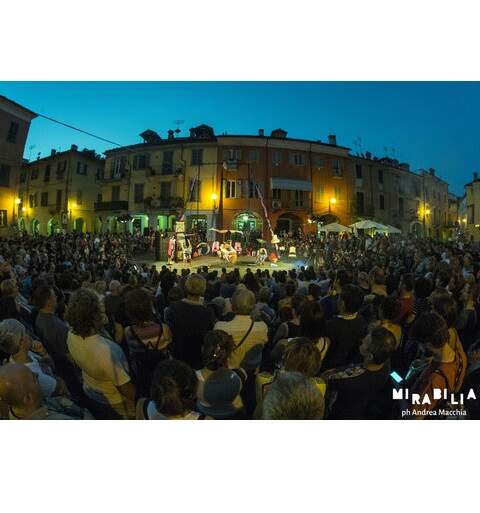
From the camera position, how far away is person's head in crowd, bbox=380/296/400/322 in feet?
11.6

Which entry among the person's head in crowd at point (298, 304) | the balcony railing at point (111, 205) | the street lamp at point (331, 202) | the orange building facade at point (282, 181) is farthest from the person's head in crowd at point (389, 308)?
the street lamp at point (331, 202)

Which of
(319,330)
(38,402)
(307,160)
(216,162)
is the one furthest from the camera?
(307,160)

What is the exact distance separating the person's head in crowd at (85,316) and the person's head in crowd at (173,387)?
3.06 feet

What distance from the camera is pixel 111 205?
8.64 metres

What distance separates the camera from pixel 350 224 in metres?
10.9

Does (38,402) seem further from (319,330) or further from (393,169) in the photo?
(393,169)

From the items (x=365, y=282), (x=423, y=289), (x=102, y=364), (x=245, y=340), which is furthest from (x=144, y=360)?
(x=365, y=282)

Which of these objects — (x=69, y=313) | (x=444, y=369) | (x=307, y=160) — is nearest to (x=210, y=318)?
(x=69, y=313)

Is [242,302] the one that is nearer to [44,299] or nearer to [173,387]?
[173,387]

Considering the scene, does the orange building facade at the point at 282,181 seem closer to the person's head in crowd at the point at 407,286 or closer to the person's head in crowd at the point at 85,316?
the person's head in crowd at the point at 407,286

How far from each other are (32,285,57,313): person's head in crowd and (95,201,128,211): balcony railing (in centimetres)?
555

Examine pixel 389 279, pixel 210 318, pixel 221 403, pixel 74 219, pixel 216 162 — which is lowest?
pixel 221 403

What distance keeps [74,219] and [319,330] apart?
729 cm

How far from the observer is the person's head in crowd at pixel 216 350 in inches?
94.9
